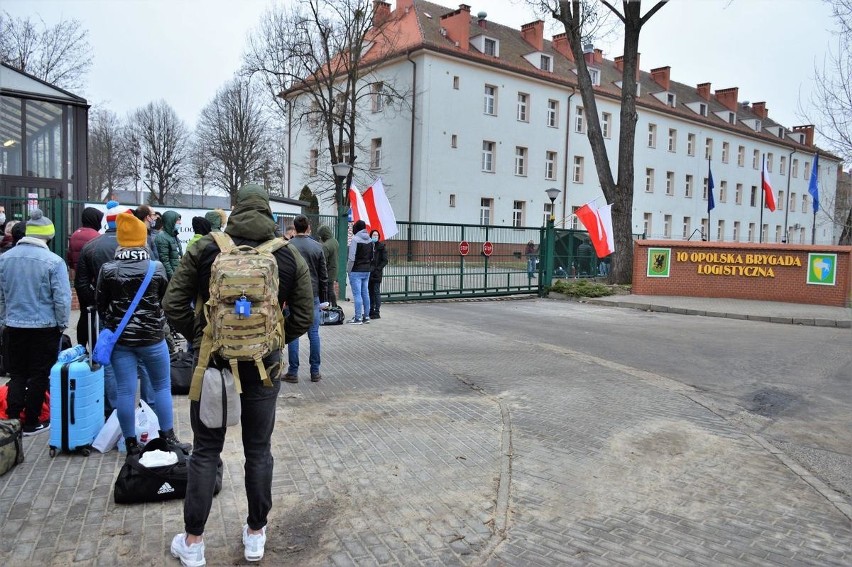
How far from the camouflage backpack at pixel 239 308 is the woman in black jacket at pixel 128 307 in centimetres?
161

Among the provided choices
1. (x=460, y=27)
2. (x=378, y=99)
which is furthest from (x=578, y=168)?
(x=378, y=99)

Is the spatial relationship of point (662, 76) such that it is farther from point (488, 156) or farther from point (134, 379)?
point (134, 379)

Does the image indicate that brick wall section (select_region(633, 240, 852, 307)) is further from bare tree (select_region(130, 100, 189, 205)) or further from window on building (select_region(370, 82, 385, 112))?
bare tree (select_region(130, 100, 189, 205))

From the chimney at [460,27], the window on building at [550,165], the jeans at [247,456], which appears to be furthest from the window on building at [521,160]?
the jeans at [247,456]

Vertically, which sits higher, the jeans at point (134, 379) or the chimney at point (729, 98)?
the chimney at point (729, 98)

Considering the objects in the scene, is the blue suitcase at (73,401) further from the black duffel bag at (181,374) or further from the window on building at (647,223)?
the window on building at (647,223)

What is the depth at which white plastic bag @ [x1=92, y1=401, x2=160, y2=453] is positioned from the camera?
4.68m

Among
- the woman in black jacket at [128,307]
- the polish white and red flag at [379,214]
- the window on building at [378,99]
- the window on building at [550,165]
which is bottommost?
the woman in black jacket at [128,307]

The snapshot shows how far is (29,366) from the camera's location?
5.00m

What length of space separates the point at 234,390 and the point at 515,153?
37.7m

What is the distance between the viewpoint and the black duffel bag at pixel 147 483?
3801 millimetres

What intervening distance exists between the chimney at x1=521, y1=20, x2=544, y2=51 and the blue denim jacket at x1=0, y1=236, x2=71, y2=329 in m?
42.3

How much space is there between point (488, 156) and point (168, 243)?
31422mm

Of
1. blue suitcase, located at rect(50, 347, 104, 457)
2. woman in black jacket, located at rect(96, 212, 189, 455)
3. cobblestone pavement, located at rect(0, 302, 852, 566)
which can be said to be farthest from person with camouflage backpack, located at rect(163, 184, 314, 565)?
blue suitcase, located at rect(50, 347, 104, 457)
